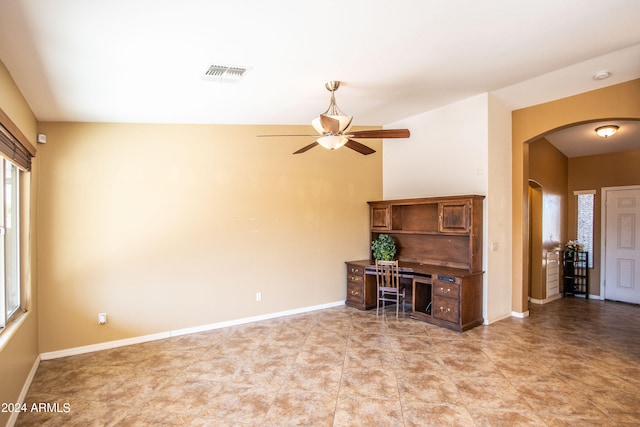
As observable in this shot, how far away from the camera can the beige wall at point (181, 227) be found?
12.7 feet

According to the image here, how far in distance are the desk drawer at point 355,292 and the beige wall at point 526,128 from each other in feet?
7.50

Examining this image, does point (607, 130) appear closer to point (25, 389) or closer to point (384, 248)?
point (384, 248)

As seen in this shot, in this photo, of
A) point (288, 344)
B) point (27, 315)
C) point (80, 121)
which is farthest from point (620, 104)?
point (27, 315)

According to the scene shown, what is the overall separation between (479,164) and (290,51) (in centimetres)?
320

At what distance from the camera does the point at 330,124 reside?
3293 mm

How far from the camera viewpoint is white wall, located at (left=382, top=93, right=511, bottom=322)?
15.4ft

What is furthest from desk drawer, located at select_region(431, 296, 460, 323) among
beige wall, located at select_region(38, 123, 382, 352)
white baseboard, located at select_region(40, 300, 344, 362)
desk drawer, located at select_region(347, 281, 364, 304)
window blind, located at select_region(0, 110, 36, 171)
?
window blind, located at select_region(0, 110, 36, 171)

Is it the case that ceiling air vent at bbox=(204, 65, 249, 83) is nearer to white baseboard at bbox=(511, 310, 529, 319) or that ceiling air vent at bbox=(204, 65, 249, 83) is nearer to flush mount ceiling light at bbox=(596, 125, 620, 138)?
white baseboard at bbox=(511, 310, 529, 319)

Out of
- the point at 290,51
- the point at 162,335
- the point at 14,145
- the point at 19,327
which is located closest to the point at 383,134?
the point at 290,51

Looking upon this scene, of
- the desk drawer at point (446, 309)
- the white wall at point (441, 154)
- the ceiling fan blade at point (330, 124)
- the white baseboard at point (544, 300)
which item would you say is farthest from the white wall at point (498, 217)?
the ceiling fan blade at point (330, 124)

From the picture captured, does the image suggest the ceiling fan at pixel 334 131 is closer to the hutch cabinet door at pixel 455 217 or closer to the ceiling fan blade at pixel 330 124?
the ceiling fan blade at pixel 330 124

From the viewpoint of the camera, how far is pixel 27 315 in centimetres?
323

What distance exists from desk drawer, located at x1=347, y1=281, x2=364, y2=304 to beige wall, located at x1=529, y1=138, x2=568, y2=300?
3.20 m

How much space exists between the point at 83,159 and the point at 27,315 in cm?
177
